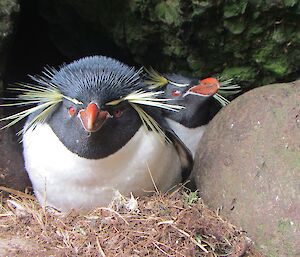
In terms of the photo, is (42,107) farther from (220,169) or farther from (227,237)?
(227,237)

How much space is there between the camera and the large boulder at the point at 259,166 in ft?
7.30

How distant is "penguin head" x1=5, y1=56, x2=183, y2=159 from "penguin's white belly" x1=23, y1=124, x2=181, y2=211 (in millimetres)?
39

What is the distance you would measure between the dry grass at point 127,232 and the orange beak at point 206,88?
0.79m

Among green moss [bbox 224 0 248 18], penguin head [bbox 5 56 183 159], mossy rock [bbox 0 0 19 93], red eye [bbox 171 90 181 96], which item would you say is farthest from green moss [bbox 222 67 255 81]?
mossy rock [bbox 0 0 19 93]

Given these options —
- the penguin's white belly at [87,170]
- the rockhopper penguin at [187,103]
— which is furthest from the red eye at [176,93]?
the penguin's white belly at [87,170]

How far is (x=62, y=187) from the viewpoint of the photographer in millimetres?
2502

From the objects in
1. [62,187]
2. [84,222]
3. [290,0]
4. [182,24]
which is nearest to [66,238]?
[84,222]

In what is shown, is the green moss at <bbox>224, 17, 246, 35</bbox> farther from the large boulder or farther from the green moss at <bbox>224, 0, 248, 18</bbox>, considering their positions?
the large boulder

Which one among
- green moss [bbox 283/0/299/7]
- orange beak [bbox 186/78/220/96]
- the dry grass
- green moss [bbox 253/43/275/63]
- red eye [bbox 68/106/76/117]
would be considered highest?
green moss [bbox 283/0/299/7]

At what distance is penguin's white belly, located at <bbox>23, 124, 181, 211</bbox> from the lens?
8.00 ft

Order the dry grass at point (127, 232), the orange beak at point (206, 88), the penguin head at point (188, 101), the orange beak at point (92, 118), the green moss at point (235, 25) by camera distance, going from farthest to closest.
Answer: the penguin head at point (188, 101)
the orange beak at point (206, 88)
the green moss at point (235, 25)
the orange beak at point (92, 118)
the dry grass at point (127, 232)

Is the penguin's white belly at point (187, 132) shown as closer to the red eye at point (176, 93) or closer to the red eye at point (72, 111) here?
the red eye at point (176, 93)

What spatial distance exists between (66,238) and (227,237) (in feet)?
2.10

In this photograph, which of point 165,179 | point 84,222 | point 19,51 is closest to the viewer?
point 84,222
